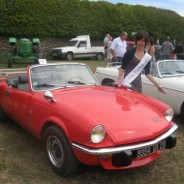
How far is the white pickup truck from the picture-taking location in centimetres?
2192

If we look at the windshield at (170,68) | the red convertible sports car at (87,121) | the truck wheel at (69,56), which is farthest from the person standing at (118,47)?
the truck wheel at (69,56)

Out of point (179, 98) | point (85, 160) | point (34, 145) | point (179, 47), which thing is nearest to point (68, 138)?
point (85, 160)

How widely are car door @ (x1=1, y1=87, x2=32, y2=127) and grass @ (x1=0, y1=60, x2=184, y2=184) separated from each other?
0.47 meters

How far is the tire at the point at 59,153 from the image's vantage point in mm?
3824

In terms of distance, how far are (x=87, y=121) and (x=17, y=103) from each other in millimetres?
1900

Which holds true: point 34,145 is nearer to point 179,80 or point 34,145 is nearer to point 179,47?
point 179,80

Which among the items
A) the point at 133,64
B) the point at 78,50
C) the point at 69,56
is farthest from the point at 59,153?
the point at 78,50

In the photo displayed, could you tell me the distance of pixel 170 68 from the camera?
7.34 meters

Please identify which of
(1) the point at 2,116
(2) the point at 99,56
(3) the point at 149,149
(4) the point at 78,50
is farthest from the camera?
(2) the point at 99,56

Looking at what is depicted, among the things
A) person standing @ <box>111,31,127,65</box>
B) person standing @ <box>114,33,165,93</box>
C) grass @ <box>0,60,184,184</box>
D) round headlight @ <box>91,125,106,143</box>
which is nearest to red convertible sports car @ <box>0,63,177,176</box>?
round headlight @ <box>91,125,106,143</box>

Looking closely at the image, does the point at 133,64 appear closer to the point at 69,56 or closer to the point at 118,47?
the point at 118,47

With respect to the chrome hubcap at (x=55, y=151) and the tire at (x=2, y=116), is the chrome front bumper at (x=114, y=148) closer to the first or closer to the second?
the chrome hubcap at (x=55, y=151)

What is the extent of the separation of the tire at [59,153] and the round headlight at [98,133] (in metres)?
0.37

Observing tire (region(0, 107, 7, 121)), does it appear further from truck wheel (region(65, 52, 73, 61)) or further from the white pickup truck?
truck wheel (region(65, 52, 73, 61))
